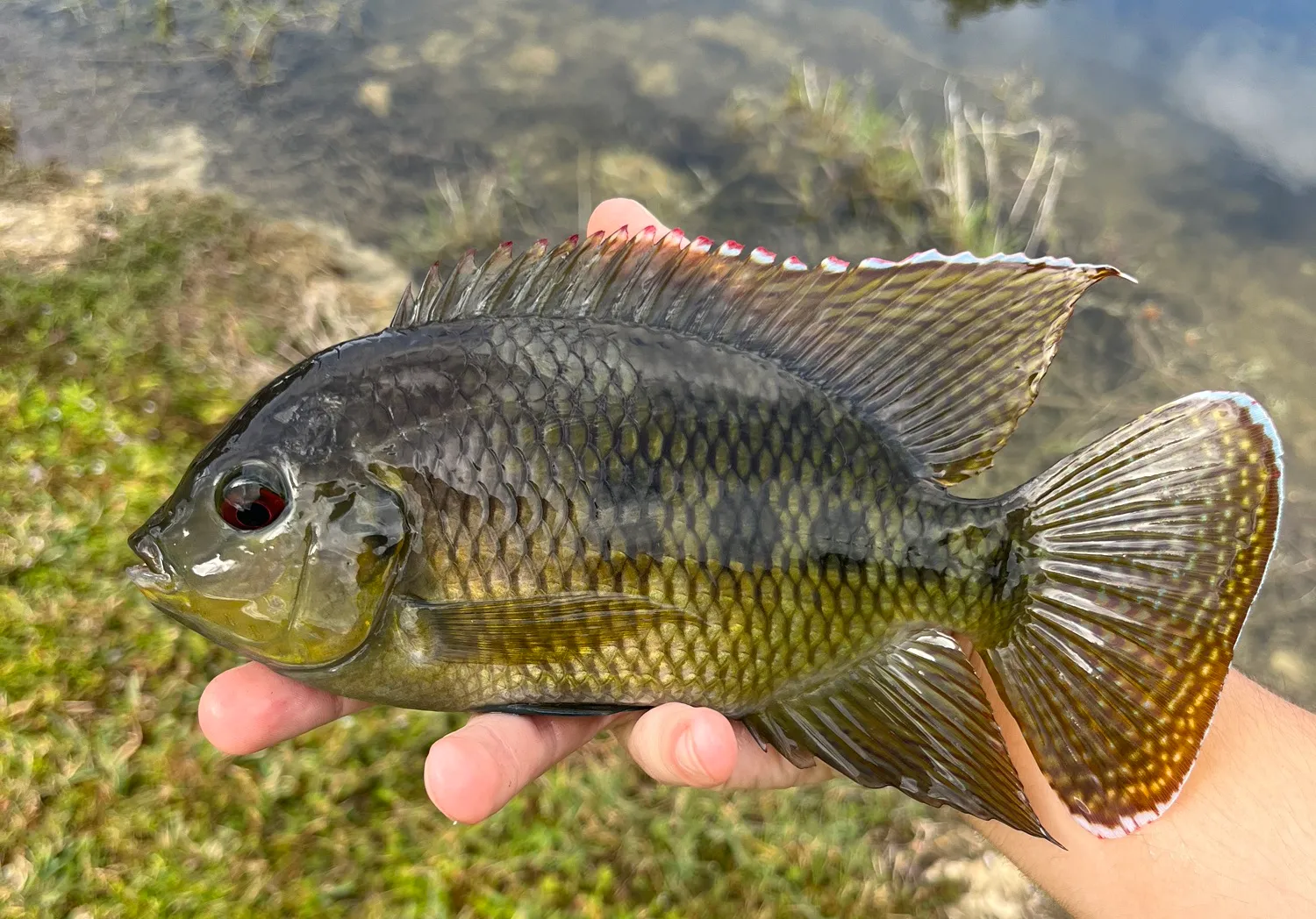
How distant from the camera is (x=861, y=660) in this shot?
2.13 meters

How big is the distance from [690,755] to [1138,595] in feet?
3.67

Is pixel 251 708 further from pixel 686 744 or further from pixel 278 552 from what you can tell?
pixel 686 744

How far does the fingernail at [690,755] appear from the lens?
1841 millimetres

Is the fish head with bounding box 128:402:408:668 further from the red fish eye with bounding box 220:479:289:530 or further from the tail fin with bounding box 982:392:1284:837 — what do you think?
the tail fin with bounding box 982:392:1284:837

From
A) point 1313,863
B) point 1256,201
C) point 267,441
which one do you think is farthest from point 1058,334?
point 1256,201

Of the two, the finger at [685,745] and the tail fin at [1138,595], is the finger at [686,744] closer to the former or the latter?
the finger at [685,745]

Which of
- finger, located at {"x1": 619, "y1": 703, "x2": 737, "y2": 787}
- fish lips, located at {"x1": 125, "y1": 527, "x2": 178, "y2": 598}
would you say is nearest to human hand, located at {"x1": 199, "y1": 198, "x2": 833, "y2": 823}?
finger, located at {"x1": 619, "y1": 703, "x2": 737, "y2": 787}

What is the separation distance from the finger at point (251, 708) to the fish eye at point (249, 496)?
423 millimetres

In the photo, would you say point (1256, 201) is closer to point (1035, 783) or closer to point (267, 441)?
point (1035, 783)

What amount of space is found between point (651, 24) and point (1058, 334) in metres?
7.78

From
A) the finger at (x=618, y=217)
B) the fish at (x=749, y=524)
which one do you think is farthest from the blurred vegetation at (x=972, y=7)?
the fish at (x=749, y=524)

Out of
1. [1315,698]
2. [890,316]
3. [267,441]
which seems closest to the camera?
[267,441]

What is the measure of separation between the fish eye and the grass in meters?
1.51

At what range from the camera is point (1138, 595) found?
1.98 meters
